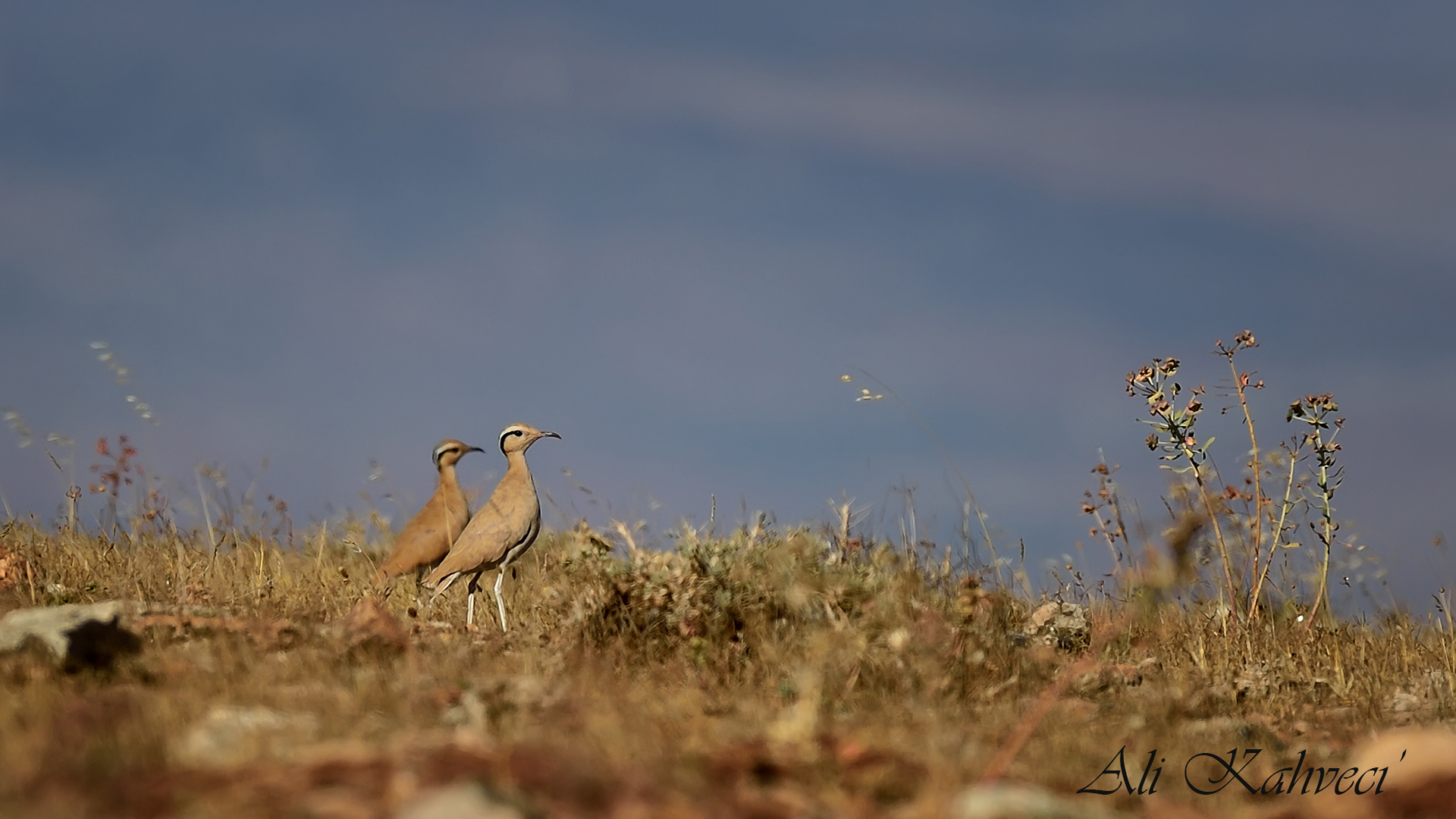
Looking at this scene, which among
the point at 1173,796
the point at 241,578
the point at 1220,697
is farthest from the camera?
the point at 241,578

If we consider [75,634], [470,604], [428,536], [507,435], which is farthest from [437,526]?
[75,634]

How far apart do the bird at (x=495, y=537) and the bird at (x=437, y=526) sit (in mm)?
323

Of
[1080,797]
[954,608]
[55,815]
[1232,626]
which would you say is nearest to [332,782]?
[55,815]

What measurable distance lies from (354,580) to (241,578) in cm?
84

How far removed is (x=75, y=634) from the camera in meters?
5.87

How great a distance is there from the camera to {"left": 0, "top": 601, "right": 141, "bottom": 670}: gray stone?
5.82m

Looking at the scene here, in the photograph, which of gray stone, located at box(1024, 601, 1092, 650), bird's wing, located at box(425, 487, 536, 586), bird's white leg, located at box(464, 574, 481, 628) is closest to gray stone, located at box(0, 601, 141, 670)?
bird's white leg, located at box(464, 574, 481, 628)

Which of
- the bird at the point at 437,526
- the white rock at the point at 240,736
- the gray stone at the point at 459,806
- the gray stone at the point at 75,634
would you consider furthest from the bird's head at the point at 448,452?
the gray stone at the point at 459,806

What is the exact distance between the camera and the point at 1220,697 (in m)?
7.40

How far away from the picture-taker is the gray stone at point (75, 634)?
582 centimetres

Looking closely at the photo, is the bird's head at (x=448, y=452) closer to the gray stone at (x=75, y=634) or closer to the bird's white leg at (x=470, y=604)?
the bird's white leg at (x=470, y=604)

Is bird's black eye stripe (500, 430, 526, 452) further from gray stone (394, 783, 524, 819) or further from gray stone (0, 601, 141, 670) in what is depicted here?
gray stone (394, 783, 524, 819)

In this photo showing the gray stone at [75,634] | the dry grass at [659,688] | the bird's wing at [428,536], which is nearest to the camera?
the dry grass at [659,688]

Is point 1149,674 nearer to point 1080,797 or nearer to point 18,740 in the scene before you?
point 1080,797
